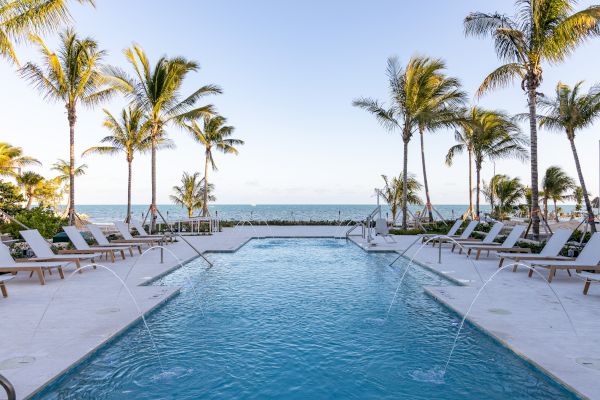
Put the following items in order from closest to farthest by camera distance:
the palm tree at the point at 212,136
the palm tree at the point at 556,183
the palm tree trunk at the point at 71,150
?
the palm tree trunk at the point at 71,150
the palm tree at the point at 212,136
the palm tree at the point at 556,183

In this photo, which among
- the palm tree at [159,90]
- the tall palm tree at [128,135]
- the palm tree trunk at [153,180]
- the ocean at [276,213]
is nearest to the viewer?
the palm tree at [159,90]

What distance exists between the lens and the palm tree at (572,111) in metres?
18.3

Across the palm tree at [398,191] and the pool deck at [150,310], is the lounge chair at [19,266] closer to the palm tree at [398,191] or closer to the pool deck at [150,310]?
the pool deck at [150,310]

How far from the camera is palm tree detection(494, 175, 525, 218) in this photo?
34.7 meters

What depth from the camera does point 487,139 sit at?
23.7 metres

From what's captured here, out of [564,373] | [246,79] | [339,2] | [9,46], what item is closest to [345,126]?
[246,79]

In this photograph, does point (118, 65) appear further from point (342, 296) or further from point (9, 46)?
point (342, 296)

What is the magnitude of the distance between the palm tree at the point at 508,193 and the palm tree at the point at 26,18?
118ft

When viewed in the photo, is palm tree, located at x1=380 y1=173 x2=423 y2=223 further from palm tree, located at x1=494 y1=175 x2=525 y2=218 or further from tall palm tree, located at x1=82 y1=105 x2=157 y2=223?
tall palm tree, located at x1=82 y1=105 x2=157 y2=223

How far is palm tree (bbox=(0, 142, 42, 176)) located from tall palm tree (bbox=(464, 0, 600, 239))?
3202 centimetres

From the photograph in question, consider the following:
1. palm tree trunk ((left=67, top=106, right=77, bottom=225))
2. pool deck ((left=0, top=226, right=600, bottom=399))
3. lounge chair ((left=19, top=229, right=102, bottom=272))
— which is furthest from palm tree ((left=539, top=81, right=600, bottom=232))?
palm tree trunk ((left=67, top=106, right=77, bottom=225))

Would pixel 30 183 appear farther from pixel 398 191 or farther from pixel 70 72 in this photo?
pixel 398 191

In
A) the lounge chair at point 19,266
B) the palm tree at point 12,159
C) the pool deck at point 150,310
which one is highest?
the palm tree at point 12,159

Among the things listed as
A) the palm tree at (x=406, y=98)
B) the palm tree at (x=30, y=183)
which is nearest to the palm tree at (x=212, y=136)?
the palm tree at (x=406, y=98)
